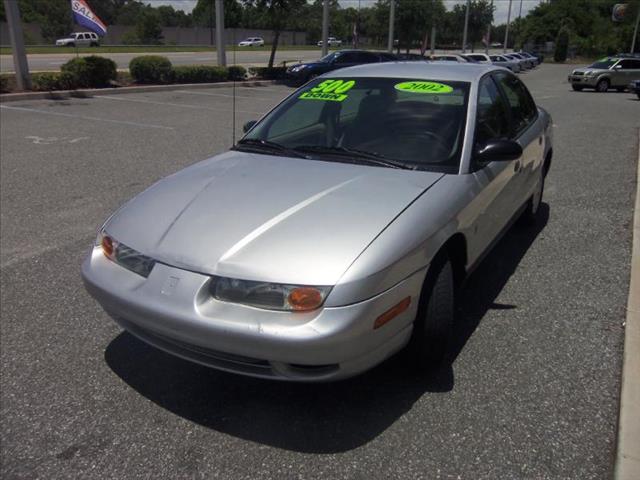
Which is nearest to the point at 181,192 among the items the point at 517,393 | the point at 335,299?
the point at 335,299

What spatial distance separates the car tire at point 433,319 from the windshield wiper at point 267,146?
1.16 m

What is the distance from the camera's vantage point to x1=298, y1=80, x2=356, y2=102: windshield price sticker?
3.89m

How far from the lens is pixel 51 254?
458 centimetres

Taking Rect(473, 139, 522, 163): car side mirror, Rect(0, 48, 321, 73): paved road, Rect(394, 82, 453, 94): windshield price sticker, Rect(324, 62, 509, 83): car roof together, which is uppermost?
Rect(324, 62, 509, 83): car roof

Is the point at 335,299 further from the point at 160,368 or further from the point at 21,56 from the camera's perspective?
the point at 21,56

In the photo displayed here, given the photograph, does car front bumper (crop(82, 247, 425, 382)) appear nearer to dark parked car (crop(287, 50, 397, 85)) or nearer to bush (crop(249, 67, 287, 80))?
dark parked car (crop(287, 50, 397, 85))

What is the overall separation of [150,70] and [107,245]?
58.1ft

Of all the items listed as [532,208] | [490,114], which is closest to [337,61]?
[532,208]

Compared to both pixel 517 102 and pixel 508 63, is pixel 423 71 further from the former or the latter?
pixel 508 63

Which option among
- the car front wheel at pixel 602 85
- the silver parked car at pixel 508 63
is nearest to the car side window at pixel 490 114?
the car front wheel at pixel 602 85

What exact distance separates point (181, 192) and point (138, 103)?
43.5ft

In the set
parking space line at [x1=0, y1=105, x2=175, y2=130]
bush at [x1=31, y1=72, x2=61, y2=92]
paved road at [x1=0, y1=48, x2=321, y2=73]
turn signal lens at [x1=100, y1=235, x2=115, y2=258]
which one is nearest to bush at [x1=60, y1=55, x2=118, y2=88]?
bush at [x1=31, y1=72, x2=61, y2=92]

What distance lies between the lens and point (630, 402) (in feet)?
8.81

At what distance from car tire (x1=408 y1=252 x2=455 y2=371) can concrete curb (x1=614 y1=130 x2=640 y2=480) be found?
0.87 metres
